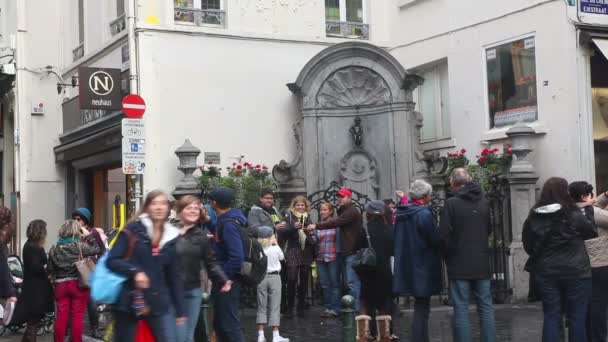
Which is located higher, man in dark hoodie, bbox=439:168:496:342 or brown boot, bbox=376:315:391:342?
man in dark hoodie, bbox=439:168:496:342

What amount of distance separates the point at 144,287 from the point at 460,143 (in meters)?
12.2

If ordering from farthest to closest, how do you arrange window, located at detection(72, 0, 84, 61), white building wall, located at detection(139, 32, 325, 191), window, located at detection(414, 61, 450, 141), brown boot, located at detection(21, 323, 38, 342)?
1. window, located at detection(72, 0, 84, 61)
2. window, located at detection(414, 61, 450, 141)
3. white building wall, located at detection(139, 32, 325, 191)
4. brown boot, located at detection(21, 323, 38, 342)

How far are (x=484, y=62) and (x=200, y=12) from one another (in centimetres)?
539

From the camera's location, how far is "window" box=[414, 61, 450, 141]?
1919 centimetres

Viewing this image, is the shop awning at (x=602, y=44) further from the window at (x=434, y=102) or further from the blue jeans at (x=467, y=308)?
the blue jeans at (x=467, y=308)

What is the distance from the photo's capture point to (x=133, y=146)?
14391mm

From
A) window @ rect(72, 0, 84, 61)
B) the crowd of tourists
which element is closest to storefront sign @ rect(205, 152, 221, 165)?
window @ rect(72, 0, 84, 61)

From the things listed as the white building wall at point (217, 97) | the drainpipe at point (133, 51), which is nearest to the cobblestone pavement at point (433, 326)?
the white building wall at point (217, 97)

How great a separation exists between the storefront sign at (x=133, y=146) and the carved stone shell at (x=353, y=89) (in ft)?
16.3

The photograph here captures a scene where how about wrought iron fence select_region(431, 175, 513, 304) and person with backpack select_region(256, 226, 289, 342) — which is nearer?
person with backpack select_region(256, 226, 289, 342)

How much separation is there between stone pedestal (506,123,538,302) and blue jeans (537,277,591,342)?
6.14 m

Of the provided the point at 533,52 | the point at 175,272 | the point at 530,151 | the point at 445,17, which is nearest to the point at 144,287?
the point at 175,272

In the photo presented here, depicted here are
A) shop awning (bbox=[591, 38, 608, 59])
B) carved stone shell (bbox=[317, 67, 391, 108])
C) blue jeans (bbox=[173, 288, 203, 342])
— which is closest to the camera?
blue jeans (bbox=[173, 288, 203, 342])

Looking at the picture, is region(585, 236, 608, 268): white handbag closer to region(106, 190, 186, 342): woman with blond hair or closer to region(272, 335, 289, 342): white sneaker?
region(272, 335, 289, 342): white sneaker
